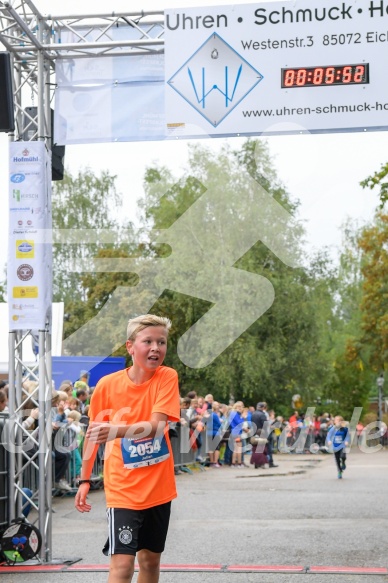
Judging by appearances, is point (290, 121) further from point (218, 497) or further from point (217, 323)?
point (217, 323)

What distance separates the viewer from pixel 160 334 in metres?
5.89

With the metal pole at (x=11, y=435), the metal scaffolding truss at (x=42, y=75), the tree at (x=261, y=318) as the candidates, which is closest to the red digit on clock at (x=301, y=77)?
the metal scaffolding truss at (x=42, y=75)

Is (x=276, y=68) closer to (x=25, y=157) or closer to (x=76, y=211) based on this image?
(x=25, y=157)

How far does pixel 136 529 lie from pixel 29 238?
4629 millimetres

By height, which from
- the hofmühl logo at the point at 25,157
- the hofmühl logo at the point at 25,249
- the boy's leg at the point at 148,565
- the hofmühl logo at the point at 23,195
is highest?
the hofmühl logo at the point at 25,157

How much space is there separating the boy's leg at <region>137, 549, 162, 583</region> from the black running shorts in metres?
0.04

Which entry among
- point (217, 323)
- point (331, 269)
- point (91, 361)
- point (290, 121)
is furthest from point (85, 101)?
point (331, 269)

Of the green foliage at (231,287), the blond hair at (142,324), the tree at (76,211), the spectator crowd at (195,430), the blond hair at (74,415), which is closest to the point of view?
the blond hair at (142,324)

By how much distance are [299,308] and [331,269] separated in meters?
A: 4.25

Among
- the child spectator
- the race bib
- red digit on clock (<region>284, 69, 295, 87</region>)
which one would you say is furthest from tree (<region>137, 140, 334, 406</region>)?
the race bib

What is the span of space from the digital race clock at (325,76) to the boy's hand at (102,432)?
4.92m

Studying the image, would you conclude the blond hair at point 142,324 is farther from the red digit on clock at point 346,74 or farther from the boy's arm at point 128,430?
the red digit on clock at point 346,74

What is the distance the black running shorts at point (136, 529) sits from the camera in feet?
19.0

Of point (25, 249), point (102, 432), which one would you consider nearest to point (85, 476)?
point (102, 432)
